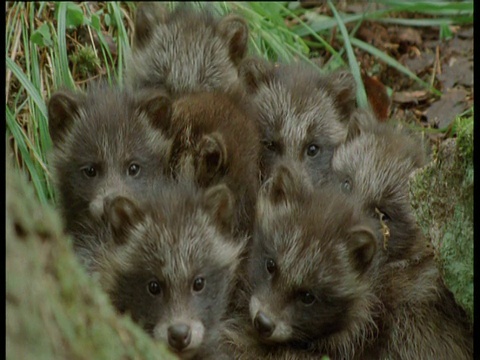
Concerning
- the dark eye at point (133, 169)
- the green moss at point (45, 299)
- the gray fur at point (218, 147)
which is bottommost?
the dark eye at point (133, 169)

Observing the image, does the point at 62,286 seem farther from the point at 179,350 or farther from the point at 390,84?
the point at 390,84

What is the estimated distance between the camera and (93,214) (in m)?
5.36

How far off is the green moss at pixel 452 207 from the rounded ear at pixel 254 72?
188cm

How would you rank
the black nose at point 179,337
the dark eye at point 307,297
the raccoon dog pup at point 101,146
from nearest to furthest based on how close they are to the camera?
the black nose at point 179,337
the dark eye at point 307,297
the raccoon dog pup at point 101,146

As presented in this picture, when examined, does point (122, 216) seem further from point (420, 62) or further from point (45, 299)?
point (420, 62)

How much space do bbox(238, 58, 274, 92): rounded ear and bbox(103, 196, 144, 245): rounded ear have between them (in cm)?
216

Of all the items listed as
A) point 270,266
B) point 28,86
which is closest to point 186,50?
point 28,86

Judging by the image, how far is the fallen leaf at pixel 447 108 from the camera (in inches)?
316

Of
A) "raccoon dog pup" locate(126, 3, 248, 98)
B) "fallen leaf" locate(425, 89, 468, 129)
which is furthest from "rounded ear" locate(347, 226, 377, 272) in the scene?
"fallen leaf" locate(425, 89, 468, 129)

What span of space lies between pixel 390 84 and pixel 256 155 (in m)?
3.28

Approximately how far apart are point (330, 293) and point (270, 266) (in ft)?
1.24

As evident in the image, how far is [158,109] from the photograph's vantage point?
5836mm

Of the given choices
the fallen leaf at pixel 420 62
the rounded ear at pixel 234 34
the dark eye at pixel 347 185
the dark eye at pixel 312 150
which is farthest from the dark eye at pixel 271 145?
the fallen leaf at pixel 420 62

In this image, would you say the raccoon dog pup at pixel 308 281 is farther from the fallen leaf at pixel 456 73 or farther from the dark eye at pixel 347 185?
the fallen leaf at pixel 456 73
